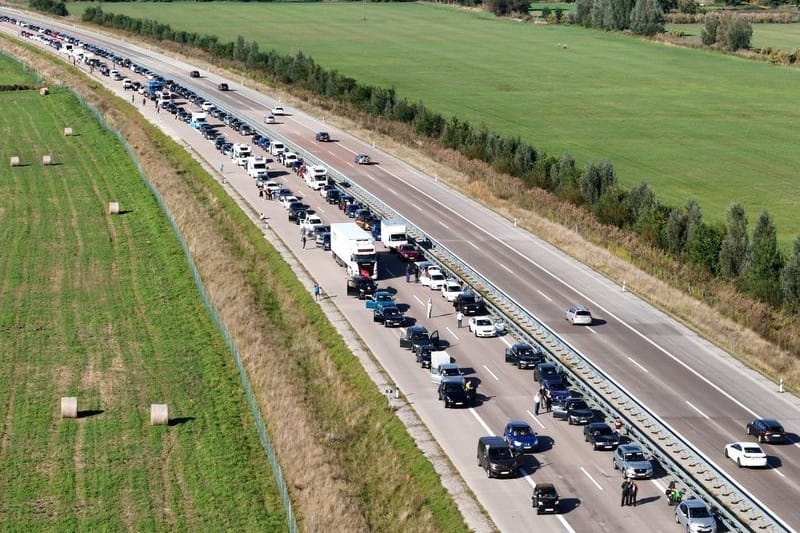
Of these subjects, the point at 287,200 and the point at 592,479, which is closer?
the point at 592,479

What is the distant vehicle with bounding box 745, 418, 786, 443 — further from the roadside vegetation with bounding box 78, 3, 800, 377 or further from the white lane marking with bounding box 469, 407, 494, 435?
the white lane marking with bounding box 469, 407, 494, 435

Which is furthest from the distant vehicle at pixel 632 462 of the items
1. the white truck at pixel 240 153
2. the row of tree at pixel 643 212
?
the white truck at pixel 240 153

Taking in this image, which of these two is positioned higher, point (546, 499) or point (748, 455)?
point (546, 499)

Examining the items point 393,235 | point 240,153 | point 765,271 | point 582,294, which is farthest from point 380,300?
point 240,153

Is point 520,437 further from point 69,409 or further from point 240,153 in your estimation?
point 240,153

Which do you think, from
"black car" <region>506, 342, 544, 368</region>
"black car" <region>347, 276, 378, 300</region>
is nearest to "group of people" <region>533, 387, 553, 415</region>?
"black car" <region>506, 342, 544, 368</region>

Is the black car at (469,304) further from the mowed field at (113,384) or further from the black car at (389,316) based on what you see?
the mowed field at (113,384)
